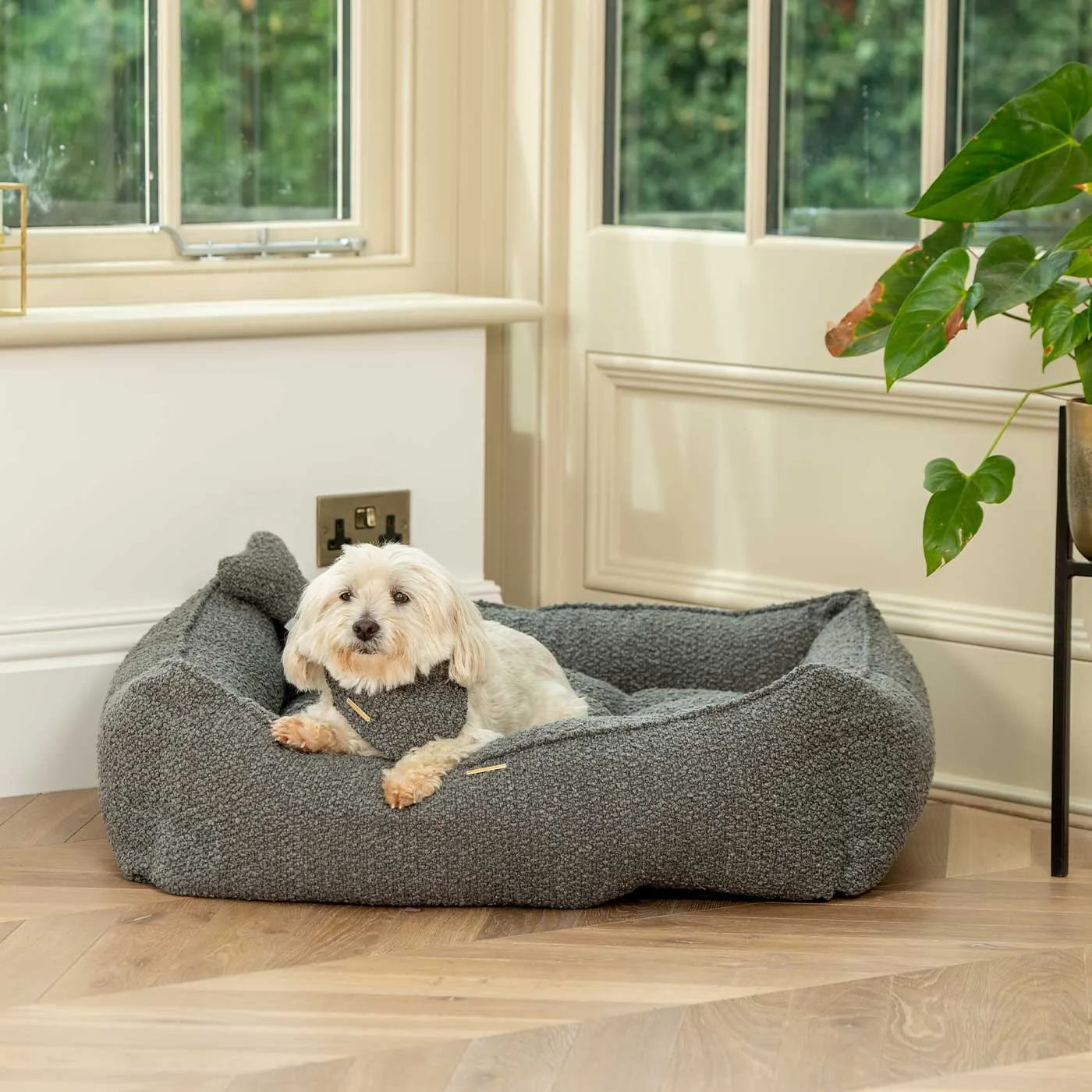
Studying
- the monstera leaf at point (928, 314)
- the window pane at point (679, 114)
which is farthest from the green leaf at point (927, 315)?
the window pane at point (679, 114)

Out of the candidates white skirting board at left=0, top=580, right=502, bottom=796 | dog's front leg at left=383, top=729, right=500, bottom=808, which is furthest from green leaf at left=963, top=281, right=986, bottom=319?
white skirting board at left=0, top=580, right=502, bottom=796

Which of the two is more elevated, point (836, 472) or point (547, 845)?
point (836, 472)

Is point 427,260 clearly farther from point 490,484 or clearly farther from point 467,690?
point 467,690

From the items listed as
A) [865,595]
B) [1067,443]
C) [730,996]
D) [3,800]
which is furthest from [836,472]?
[3,800]

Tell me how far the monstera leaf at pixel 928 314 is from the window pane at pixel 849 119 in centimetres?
70

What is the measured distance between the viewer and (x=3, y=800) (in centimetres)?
312

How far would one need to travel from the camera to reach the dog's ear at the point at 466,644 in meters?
2.53

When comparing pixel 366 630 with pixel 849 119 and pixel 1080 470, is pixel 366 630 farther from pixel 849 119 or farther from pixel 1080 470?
pixel 849 119

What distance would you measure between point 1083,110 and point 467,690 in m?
1.16

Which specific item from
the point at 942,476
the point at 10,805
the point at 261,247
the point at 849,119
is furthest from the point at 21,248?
the point at 942,476

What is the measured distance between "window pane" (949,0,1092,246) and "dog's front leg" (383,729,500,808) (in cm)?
122

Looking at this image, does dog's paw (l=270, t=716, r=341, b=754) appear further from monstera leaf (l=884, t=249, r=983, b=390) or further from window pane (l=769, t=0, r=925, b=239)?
window pane (l=769, t=0, r=925, b=239)

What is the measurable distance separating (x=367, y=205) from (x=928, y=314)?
1.48 metres

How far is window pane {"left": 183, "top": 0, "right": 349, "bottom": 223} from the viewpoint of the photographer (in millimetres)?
3438
